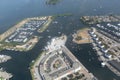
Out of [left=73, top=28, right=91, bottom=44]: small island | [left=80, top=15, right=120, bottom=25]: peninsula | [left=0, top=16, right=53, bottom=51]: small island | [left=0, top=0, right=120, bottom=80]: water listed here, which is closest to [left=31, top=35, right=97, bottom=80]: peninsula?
[left=0, top=0, right=120, bottom=80]: water

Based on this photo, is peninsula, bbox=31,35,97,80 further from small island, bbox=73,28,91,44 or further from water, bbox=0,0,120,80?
small island, bbox=73,28,91,44

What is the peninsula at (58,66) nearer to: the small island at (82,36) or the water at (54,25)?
the water at (54,25)

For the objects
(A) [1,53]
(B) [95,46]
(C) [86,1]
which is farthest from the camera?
(C) [86,1]

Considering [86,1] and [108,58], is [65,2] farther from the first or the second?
[108,58]

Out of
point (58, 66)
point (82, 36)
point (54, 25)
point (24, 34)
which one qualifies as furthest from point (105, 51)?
point (24, 34)

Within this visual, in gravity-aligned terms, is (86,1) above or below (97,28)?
above

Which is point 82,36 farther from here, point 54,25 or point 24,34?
point 24,34

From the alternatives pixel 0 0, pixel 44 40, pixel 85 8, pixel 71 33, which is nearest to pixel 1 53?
pixel 44 40

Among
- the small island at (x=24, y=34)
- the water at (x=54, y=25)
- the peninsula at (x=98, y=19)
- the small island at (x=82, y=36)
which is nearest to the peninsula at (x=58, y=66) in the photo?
the water at (x=54, y=25)
